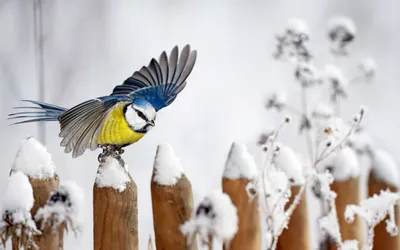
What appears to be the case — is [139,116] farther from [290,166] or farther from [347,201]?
[347,201]

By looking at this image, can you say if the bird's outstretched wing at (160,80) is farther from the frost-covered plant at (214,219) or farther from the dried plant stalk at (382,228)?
the dried plant stalk at (382,228)

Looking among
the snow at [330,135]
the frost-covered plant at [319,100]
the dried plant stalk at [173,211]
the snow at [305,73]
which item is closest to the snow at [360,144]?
the frost-covered plant at [319,100]

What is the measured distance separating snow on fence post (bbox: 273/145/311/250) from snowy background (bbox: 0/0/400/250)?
32cm

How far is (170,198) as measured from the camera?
91 cm

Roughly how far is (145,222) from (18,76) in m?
0.46

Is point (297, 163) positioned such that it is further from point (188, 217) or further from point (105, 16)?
point (105, 16)

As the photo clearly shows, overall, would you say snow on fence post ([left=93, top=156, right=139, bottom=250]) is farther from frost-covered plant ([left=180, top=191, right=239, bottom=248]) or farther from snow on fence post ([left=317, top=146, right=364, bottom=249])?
snow on fence post ([left=317, top=146, right=364, bottom=249])

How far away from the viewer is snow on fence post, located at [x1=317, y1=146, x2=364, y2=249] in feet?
3.80

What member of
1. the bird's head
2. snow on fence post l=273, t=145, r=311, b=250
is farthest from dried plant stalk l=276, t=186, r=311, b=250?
the bird's head

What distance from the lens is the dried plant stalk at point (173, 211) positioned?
35.7 inches

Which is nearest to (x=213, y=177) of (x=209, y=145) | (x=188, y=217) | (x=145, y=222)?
(x=209, y=145)

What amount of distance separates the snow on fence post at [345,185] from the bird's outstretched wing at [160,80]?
15.5 inches

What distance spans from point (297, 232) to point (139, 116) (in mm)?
422

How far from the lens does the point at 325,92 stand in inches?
70.1
